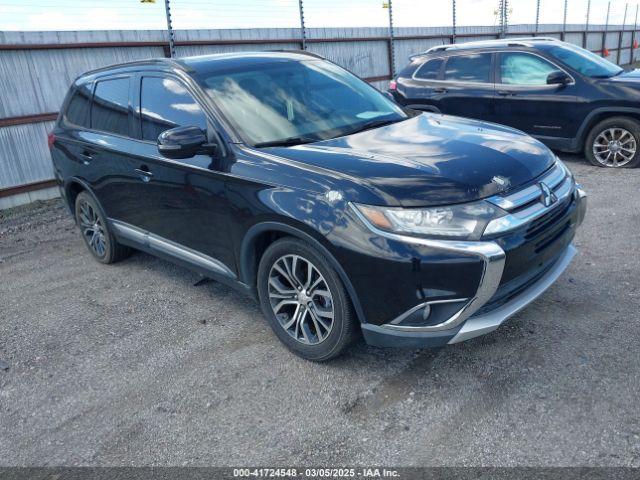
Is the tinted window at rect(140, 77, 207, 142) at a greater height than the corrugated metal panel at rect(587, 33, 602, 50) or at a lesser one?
greater

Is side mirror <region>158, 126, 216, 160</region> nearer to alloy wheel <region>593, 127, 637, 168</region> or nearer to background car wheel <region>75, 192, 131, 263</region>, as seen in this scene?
background car wheel <region>75, 192, 131, 263</region>

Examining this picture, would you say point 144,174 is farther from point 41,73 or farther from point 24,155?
point 41,73

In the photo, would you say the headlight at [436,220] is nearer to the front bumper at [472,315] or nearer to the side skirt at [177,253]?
the front bumper at [472,315]

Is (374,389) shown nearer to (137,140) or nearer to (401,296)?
(401,296)

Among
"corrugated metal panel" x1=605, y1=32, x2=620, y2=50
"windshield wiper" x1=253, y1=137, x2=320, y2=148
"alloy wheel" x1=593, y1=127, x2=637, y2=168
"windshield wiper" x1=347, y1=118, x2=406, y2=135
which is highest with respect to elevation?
"windshield wiper" x1=253, y1=137, x2=320, y2=148

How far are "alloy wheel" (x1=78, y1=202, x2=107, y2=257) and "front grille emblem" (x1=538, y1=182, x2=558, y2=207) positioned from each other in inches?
151

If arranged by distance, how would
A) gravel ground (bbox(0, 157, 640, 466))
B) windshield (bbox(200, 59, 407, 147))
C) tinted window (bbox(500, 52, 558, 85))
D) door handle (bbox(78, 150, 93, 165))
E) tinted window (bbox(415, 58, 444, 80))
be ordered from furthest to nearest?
1. tinted window (bbox(415, 58, 444, 80))
2. tinted window (bbox(500, 52, 558, 85))
3. door handle (bbox(78, 150, 93, 165))
4. windshield (bbox(200, 59, 407, 147))
5. gravel ground (bbox(0, 157, 640, 466))

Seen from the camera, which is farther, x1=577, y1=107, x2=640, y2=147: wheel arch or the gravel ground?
x1=577, y1=107, x2=640, y2=147: wheel arch

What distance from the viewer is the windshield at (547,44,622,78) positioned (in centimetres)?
759

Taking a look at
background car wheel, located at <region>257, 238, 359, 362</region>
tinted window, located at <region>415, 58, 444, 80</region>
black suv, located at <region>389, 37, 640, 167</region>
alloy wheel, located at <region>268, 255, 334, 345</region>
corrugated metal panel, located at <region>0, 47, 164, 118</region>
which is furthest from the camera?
tinted window, located at <region>415, 58, 444, 80</region>

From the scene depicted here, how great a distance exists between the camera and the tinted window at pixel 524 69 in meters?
7.79

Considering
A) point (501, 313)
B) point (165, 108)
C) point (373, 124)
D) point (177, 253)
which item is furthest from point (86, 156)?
point (501, 313)

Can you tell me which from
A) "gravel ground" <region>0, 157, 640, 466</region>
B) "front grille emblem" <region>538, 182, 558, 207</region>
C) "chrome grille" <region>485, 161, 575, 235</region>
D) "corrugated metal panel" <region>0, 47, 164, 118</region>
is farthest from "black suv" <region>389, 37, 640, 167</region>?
"corrugated metal panel" <region>0, 47, 164, 118</region>

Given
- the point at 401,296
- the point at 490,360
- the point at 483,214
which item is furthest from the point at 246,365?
the point at 483,214
